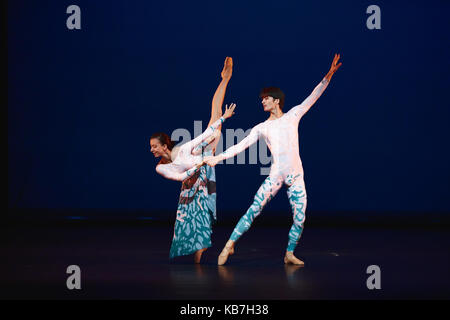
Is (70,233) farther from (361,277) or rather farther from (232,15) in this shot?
(361,277)

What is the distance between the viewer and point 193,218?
497 cm

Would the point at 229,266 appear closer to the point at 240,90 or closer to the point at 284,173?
the point at 284,173

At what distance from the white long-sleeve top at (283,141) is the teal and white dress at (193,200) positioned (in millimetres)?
226

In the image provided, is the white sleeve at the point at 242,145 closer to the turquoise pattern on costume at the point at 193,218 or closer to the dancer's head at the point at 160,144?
the turquoise pattern on costume at the point at 193,218

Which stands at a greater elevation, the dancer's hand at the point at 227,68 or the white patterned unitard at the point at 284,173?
the dancer's hand at the point at 227,68

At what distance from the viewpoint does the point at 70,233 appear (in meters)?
7.21

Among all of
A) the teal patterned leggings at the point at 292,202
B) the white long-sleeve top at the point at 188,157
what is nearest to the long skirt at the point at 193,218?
the white long-sleeve top at the point at 188,157

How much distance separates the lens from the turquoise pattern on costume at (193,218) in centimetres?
495

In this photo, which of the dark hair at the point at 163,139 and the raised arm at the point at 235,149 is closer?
the raised arm at the point at 235,149

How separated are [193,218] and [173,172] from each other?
40 cm

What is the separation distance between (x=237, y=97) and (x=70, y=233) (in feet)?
8.80

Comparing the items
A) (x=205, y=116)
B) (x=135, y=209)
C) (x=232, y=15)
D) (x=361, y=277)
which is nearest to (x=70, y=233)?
(x=135, y=209)

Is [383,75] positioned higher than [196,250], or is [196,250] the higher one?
→ [383,75]

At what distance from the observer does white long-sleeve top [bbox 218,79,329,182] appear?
488 centimetres
